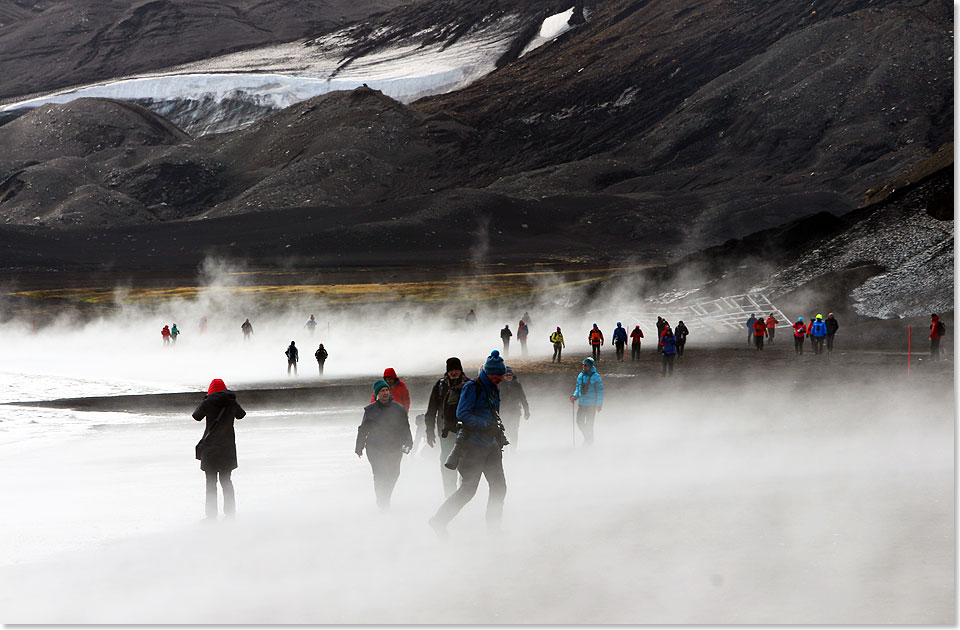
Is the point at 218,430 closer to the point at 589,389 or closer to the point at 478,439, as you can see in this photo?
the point at 478,439

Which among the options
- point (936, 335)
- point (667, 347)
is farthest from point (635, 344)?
point (936, 335)

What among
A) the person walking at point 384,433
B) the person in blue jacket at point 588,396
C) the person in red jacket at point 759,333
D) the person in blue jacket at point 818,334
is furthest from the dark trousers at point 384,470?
the person in red jacket at point 759,333

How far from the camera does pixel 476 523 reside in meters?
10.8

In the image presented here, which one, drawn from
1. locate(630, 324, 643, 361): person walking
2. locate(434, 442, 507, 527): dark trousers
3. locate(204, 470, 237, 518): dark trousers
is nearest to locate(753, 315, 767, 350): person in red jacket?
locate(630, 324, 643, 361): person walking

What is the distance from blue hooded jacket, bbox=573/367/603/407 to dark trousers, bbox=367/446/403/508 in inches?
193

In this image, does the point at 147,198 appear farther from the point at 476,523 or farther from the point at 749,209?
the point at 476,523

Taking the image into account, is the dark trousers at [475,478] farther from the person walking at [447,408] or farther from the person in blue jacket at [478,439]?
the person walking at [447,408]

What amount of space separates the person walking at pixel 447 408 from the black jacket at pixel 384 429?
1.09 ft

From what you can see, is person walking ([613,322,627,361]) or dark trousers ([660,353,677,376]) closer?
dark trousers ([660,353,677,376])

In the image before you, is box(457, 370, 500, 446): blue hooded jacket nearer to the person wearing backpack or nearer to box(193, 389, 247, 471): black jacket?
box(193, 389, 247, 471): black jacket

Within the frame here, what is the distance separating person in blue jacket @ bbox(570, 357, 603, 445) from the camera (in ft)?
50.9

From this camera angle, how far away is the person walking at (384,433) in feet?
36.5

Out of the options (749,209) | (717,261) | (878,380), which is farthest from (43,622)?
(749,209)

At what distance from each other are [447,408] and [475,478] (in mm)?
1146
